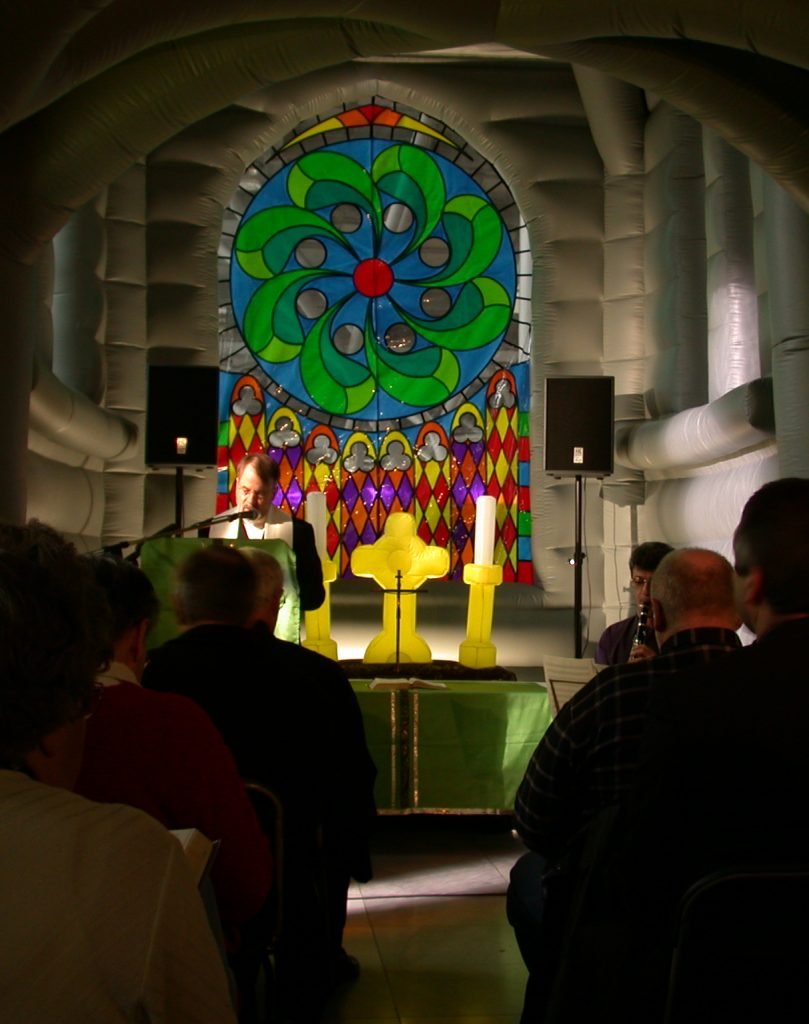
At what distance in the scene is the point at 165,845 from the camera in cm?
94

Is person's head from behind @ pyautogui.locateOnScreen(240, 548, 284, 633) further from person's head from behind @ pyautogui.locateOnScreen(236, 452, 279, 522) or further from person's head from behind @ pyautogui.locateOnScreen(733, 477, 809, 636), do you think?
person's head from behind @ pyautogui.locateOnScreen(733, 477, 809, 636)

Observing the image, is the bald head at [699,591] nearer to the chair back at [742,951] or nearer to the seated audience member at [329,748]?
the chair back at [742,951]

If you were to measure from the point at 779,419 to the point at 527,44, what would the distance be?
1.79 metres

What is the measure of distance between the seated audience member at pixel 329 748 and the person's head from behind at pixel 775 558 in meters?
1.04

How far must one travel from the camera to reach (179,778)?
1.68 m

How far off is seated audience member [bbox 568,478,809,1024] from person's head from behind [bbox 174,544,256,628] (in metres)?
1.03

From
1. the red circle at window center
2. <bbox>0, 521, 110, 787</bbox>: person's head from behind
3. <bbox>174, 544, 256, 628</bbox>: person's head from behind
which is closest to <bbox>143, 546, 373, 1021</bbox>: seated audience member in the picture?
<bbox>174, 544, 256, 628</bbox>: person's head from behind

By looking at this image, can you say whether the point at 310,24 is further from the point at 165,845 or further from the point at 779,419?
the point at 165,845

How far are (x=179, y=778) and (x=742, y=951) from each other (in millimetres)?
743

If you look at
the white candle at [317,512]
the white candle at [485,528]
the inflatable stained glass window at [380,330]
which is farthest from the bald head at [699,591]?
the inflatable stained glass window at [380,330]

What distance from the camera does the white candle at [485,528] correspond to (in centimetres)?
608

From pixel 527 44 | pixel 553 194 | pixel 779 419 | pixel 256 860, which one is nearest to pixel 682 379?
pixel 553 194

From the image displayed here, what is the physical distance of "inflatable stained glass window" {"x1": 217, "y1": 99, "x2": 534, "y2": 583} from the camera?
8.01 meters

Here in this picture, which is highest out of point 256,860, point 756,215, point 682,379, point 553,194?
point 553,194
